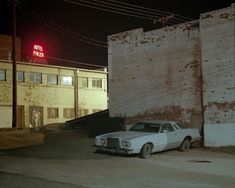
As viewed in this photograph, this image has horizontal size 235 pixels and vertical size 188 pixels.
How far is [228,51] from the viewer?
22250mm

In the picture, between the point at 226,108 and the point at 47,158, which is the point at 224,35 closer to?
the point at 226,108

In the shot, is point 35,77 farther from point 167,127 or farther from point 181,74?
point 167,127

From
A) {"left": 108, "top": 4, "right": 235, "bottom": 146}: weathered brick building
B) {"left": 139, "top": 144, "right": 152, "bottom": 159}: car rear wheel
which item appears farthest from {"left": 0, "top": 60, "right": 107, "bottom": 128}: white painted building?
{"left": 139, "top": 144, "right": 152, "bottom": 159}: car rear wheel

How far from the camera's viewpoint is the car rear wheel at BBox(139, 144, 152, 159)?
16.6m

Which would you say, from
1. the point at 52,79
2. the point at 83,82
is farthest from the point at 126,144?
the point at 83,82

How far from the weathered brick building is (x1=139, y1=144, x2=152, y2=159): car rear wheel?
6.39 metres

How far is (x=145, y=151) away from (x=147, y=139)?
1.59 ft

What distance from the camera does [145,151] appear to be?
658 inches

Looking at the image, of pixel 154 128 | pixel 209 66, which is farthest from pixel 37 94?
pixel 154 128

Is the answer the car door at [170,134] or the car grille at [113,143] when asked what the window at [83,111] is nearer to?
the car door at [170,134]

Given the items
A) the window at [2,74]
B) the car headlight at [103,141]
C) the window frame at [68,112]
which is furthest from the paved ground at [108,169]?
the window frame at [68,112]

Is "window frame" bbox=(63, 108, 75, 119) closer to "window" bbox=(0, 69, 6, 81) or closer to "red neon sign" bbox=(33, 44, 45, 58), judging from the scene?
"window" bbox=(0, 69, 6, 81)

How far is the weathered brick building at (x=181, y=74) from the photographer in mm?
22312

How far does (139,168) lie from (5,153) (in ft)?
21.3
